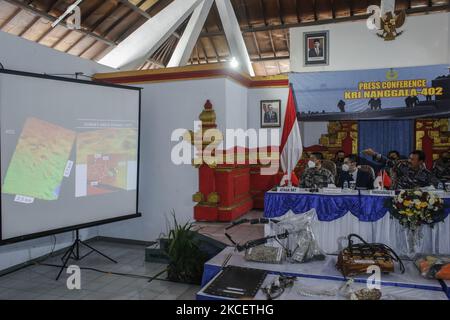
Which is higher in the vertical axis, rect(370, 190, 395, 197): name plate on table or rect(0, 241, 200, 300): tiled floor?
rect(370, 190, 395, 197): name plate on table

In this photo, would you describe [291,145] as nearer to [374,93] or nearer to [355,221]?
[355,221]

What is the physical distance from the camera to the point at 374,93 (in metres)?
8.04

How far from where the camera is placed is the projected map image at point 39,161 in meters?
4.98

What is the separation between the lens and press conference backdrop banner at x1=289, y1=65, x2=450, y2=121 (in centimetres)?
771

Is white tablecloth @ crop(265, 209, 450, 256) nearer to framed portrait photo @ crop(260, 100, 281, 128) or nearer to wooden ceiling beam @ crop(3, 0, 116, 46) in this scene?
framed portrait photo @ crop(260, 100, 281, 128)

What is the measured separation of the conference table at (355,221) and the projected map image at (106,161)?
2.63 metres

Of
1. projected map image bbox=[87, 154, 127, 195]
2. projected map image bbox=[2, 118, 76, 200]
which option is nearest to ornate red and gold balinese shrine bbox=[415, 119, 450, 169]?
projected map image bbox=[87, 154, 127, 195]

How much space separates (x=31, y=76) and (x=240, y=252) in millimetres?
3753

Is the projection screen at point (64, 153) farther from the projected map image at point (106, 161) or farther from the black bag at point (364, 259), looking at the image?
the black bag at point (364, 259)

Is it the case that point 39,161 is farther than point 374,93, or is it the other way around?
point 374,93

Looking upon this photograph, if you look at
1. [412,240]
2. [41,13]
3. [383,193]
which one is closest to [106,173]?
[383,193]

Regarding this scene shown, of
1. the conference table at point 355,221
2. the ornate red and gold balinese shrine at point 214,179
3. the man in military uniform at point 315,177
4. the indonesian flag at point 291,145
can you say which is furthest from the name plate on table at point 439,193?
the ornate red and gold balinese shrine at point 214,179

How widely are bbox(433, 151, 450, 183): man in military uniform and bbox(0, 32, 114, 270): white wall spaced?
9.03 meters

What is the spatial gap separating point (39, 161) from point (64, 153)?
0.42m
